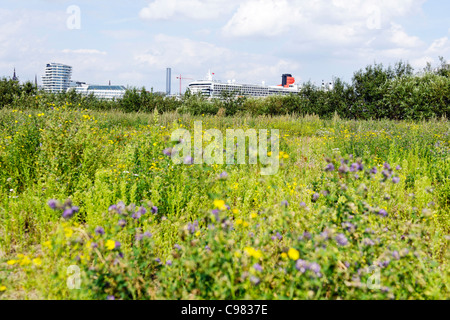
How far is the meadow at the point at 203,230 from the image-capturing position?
189cm

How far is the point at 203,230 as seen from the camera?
9.90ft

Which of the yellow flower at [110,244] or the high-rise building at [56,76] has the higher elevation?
the high-rise building at [56,76]

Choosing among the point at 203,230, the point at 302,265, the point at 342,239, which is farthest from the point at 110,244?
the point at 342,239

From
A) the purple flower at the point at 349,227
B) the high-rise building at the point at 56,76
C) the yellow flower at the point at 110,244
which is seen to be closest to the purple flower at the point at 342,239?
the purple flower at the point at 349,227

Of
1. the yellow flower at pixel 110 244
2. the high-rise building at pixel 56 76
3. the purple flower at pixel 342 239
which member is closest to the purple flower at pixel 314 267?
the purple flower at pixel 342 239

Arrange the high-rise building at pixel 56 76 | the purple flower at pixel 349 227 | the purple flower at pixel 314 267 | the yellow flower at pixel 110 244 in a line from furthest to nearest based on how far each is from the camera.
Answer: the high-rise building at pixel 56 76
the purple flower at pixel 349 227
the yellow flower at pixel 110 244
the purple flower at pixel 314 267

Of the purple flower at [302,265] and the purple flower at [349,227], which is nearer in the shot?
the purple flower at [302,265]

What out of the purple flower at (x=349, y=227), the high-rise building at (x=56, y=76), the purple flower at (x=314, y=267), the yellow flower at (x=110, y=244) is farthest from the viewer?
the high-rise building at (x=56, y=76)

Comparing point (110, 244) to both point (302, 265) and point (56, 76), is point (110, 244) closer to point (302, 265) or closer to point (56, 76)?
point (302, 265)

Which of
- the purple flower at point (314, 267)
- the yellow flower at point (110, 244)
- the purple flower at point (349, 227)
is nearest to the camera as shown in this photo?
the purple flower at point (314, 267)

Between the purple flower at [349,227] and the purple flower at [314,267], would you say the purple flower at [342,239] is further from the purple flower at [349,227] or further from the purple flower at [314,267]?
the purple flower at [314,267]

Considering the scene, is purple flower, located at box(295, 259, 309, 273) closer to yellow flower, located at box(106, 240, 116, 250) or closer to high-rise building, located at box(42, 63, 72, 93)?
yellow flower, located at box(106, 240, 116, 250)

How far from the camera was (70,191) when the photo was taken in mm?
4000

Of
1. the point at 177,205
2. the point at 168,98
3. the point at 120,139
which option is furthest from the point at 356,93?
the point at 177,205
